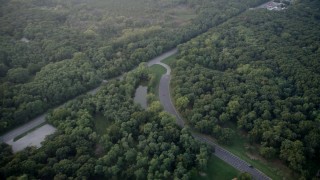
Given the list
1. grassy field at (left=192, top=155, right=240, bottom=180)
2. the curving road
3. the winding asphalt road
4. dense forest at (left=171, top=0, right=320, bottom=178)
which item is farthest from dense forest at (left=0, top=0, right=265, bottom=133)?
grassy field at (left=192, top=155, right=240, bottom=180)

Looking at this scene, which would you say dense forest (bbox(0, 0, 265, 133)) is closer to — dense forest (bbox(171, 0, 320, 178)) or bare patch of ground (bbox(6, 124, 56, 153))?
bare patch of ground (bbox(6, 124, 56, 153))

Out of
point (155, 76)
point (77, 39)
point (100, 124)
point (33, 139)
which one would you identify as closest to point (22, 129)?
point (33, 139)

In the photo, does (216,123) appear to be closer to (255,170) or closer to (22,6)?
(255,170)

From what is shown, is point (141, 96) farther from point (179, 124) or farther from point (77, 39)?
point (77, 39)

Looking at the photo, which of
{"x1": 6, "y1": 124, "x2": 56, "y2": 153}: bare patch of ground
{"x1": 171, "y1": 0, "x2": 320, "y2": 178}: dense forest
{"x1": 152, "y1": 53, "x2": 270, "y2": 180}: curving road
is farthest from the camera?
{"x1": 6, "y1": 124, "x2": 56, "y2": 153}: bare patch of ground

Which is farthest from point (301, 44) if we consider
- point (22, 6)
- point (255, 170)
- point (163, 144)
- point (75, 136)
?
point (22, 6)

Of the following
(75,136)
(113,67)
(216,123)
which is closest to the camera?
(75,136)
